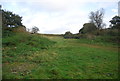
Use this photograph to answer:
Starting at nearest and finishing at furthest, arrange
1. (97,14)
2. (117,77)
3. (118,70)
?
(117,77) < (118,70) < (97,14)

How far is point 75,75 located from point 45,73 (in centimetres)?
104

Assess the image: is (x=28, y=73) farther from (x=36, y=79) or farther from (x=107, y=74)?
(x=107, y=74)

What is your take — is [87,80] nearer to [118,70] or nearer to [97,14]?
[118,70]

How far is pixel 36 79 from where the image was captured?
353 cm

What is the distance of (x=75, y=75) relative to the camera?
391 cm

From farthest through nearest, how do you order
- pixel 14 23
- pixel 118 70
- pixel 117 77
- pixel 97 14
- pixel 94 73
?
pixel 97 14 → pixel 14 23 → pixel 118 70 → pixel 94 73 → pixel 117 77

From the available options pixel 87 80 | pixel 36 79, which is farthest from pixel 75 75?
pixel 36 79

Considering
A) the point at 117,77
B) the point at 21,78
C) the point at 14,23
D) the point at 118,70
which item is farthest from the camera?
the point at 14,23

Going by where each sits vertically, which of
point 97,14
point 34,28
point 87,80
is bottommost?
point 87,80

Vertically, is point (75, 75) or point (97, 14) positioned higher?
point (97, 14)

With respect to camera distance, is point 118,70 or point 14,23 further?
point 14,23

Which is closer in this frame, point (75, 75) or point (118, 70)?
point (75, 75)

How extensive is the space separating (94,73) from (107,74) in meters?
0.45

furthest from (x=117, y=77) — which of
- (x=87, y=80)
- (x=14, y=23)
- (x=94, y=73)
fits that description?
(x=14, y=23)
